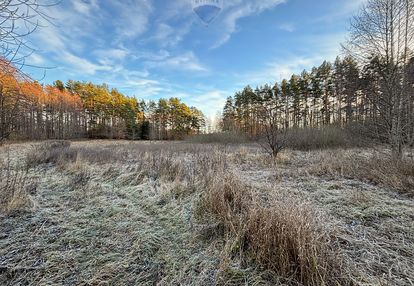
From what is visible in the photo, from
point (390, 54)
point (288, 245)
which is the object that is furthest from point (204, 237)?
point (390, 54)

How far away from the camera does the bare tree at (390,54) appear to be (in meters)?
5.94

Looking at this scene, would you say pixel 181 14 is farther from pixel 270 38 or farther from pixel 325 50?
pixel 325 50

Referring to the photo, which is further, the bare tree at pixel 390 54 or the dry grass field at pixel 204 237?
the bare tree at pixel 390 54

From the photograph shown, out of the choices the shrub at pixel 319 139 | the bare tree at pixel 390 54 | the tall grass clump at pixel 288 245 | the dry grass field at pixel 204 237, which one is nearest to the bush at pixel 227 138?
the shrub at pixel 319 139

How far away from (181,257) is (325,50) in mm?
8822

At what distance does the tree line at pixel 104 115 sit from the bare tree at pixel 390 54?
28137 millimetres

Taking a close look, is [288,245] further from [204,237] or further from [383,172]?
[383,172]

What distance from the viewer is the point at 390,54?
6.31 metres

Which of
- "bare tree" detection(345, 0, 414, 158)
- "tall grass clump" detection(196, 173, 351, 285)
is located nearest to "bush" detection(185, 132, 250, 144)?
"bare tree" detection(345, 0, 414, 158)

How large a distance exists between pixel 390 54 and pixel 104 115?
41610 millimetres

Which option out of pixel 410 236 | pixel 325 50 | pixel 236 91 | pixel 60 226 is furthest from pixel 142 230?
pixel 236 91

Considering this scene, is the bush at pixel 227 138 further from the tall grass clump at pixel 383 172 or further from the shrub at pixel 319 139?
the tall grass clump at pixel 383 172

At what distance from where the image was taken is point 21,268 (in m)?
1.62

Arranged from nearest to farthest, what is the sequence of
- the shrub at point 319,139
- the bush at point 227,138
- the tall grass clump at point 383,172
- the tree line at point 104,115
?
1. the tall grass clump at point 383,172
2. the shrub at point 319,139
3. the bush at point 227,138
4. the tree line at point 104,115
